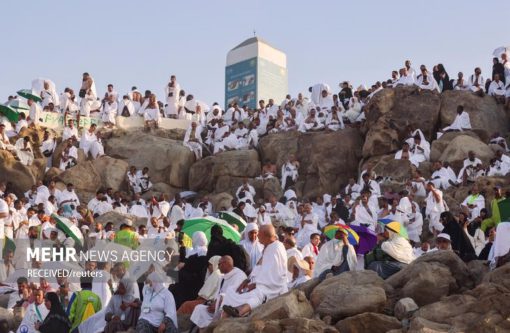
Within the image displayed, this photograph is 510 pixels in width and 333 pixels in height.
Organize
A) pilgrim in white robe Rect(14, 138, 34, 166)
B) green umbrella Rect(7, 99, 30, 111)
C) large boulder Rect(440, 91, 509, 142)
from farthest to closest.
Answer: green umbrella Rect(7, 99, 30, 111)
pilgrim in white robe Rect(14, 138, 34, 166)
large boulder Rect(440, 91, 509, 142)

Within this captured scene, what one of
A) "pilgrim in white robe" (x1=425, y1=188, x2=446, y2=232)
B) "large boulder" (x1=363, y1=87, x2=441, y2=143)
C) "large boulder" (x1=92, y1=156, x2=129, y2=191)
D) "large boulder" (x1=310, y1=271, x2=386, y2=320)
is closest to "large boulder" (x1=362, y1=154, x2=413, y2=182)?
"large boulder" (x1=363, y1=87, x2=441, y2=143)

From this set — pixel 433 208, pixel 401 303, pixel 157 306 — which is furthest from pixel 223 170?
pixel 401 303

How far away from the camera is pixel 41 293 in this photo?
1473 centimetres

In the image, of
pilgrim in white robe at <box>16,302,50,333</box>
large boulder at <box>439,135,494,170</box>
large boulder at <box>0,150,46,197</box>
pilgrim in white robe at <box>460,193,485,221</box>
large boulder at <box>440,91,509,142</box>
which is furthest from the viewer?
large boulder at <box>440,91,509,142</box>

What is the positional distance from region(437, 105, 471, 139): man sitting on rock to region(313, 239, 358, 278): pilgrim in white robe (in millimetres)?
14286

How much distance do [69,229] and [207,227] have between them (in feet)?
14.4

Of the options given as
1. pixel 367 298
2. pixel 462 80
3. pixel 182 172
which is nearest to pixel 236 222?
pixel 367 298

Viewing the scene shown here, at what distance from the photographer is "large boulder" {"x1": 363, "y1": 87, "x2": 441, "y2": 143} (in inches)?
1089

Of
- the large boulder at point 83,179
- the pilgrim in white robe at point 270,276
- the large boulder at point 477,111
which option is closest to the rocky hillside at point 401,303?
the pilgrim in white robe at point 270,276

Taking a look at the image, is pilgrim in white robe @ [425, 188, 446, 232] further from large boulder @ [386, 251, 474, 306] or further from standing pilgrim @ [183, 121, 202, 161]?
standing pilgrim @ [183, 121, 202, 161]

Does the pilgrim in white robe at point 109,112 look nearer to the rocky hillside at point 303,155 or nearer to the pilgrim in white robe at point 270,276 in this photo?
the rocky hillside at point 303,155

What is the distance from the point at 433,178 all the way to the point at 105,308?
40.7ft

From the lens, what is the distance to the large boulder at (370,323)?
10891mm

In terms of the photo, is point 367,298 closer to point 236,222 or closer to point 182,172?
point 236,222
